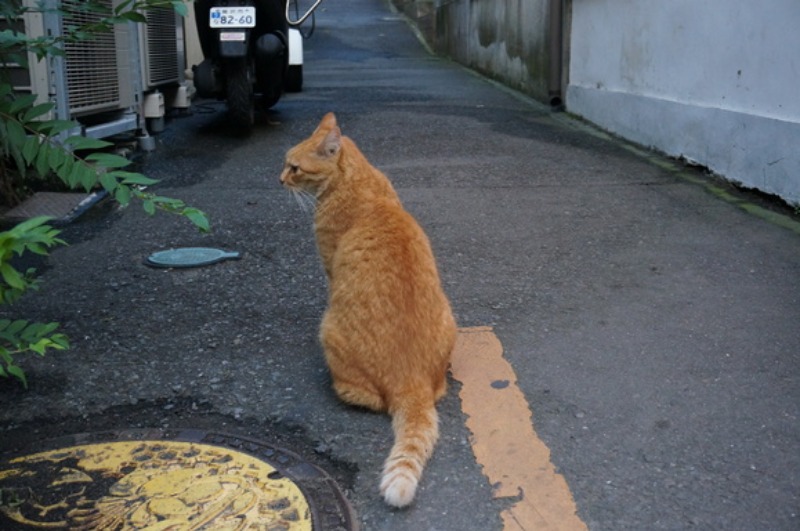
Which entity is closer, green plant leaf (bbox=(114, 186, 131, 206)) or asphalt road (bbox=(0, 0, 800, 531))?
green plant leaf (bbox=(114, 186, 131, 206))

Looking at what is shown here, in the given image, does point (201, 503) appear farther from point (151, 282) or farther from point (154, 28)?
point (154, 28)

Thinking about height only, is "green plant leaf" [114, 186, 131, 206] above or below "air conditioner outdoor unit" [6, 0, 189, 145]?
below

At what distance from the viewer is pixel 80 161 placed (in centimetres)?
268

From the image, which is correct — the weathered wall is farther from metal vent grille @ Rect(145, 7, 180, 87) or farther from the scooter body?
metal vent grille @ Rect(145, 7, 180, 87)

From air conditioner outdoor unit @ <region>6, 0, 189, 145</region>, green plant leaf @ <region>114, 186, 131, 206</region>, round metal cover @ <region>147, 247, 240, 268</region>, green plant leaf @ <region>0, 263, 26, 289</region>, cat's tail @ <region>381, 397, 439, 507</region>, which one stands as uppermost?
air conditioner outdoor unit @ <region>6, 0, 189, 145</region>

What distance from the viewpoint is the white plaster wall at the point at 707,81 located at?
591 cm

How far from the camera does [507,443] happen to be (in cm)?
312

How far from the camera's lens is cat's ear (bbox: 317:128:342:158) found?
372 cm

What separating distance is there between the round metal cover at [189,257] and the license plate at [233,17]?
355 cm

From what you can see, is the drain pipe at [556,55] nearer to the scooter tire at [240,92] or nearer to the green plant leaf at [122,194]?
the scooter tire at [240,92]

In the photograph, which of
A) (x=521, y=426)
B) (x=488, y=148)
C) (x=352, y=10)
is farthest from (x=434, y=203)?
(x=352, y=10)

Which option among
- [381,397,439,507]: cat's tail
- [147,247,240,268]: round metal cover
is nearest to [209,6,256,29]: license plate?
[147,247,240,268]: round metal cover

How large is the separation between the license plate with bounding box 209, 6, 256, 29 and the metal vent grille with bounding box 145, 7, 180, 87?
18.7 inches

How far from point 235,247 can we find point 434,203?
167cm
